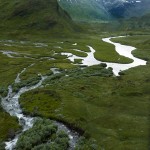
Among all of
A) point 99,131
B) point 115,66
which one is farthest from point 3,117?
point 115,66

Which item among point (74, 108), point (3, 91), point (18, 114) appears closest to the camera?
point (74, 108)

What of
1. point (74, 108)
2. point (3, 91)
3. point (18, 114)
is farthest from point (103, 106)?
point (3, 91)

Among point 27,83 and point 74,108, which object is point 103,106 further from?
point 27,83

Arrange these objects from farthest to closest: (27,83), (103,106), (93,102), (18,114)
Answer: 1. (27,83)
2. (93,102)
3. (103,106)
4. (18,114)

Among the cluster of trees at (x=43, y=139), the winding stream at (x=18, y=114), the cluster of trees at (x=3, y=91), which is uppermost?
the cluster of trees at (x=43, y=139)

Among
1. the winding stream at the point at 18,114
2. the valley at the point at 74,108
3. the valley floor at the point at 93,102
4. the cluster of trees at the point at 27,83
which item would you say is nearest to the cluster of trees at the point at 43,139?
the valley at the point at 74,108

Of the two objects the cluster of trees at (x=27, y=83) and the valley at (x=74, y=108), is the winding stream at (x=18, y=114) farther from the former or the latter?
the cluster of trees at (x=27, y=83)

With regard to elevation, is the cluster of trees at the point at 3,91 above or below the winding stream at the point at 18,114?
below

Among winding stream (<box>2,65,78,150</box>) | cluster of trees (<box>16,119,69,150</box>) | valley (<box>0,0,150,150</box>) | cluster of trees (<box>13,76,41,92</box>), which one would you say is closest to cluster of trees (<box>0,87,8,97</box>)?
valley (<box>0,0,150,150</box>)

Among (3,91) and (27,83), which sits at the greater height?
(3,91)

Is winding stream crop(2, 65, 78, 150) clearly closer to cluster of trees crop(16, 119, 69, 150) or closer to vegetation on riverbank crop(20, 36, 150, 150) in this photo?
cluster of trees crop(16, 119, 69, 150)

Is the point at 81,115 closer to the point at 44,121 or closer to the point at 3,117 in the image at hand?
the point at 44,121
